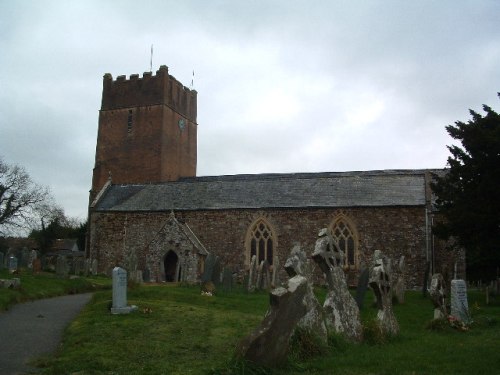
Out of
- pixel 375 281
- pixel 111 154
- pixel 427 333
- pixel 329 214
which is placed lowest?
pixel 427 333

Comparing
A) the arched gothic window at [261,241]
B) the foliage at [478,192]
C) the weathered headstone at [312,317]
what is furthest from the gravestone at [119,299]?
the arched gothic window at [261,241]

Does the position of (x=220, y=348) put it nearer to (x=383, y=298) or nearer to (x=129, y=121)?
(x=383, y=298)

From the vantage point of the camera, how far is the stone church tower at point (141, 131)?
3972 cm

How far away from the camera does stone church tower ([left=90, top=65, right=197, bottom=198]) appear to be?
3972cm

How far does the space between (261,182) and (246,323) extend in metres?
19.2

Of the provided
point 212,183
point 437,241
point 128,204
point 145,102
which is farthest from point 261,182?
point 145,102

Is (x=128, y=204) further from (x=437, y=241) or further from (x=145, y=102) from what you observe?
(x=437, y=241)

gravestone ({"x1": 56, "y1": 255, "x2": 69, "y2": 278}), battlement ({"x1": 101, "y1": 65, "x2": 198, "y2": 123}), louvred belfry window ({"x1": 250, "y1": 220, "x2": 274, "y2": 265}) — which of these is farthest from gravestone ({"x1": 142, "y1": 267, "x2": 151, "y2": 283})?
battlement ({"x1": 101, "y1": 65, "x2": 198, "y2": 123})

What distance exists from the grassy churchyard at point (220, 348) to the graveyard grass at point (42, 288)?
3130 mm

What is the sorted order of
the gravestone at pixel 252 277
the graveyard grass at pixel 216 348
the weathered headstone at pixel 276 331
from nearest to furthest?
1. the weathered headstone at pixel 276 331
2. the graveyard grass at pixel 216 348
3. the gravestone at pixel 252 277

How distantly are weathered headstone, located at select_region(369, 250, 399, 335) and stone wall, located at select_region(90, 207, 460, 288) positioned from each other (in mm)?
14429

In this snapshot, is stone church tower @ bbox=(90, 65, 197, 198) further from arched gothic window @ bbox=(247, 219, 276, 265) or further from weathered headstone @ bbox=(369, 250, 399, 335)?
weathered headstone @ bbox=(369, 250, 399, 335)

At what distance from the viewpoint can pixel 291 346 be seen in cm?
808

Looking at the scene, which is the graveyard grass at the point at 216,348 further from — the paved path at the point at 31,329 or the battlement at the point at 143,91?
the battlement at the point at 143,91
